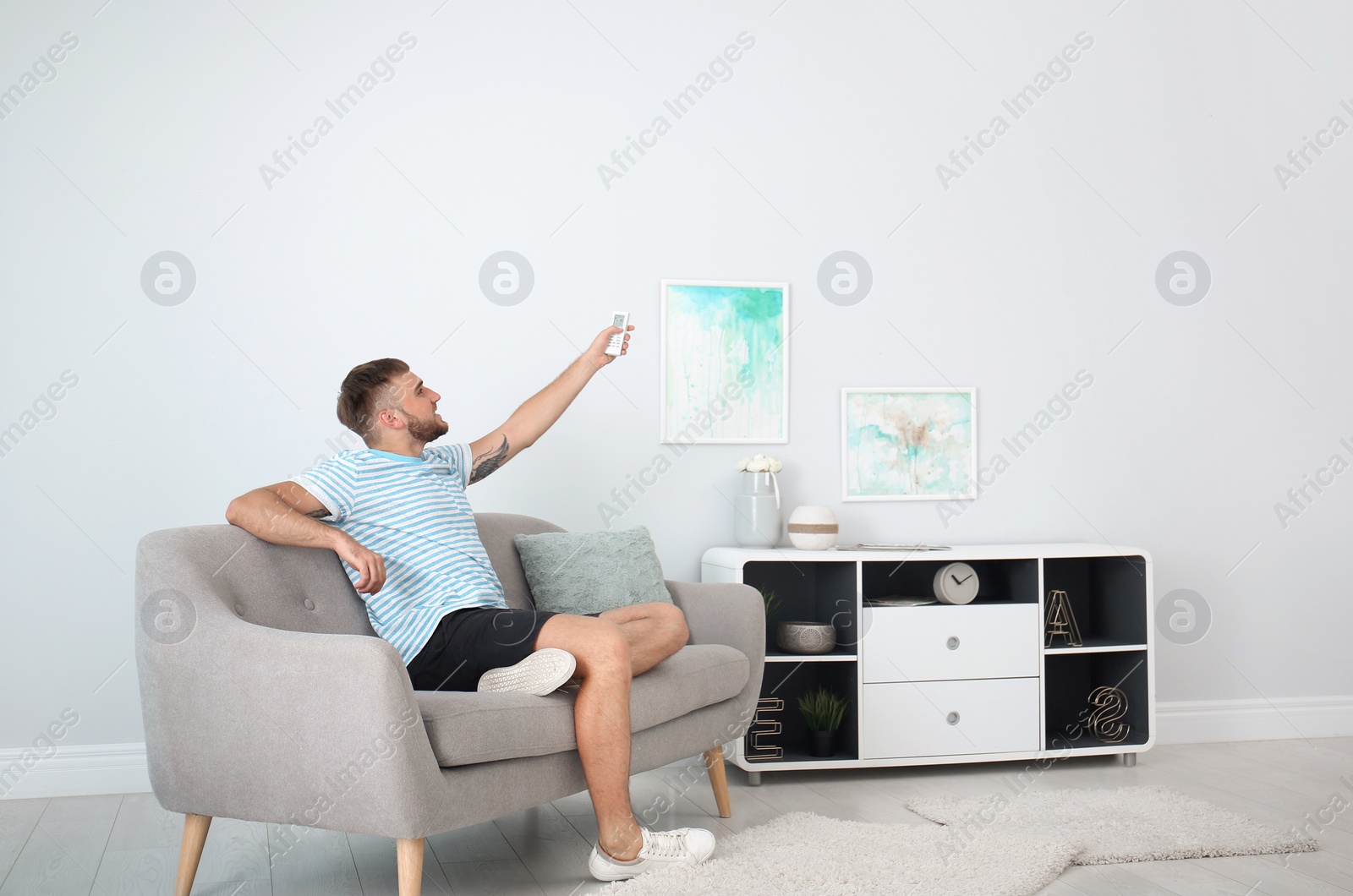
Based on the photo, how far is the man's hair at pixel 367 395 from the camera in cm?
254

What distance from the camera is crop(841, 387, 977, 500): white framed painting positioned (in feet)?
11.8

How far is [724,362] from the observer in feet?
11.4

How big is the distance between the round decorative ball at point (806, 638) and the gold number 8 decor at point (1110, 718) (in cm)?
95

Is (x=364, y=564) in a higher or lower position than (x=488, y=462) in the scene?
lower

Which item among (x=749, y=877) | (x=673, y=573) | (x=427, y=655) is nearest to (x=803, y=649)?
(x=673, y=573)

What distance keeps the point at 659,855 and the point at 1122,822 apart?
3.99 feet

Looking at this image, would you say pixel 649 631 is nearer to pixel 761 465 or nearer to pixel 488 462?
pixel 488 462

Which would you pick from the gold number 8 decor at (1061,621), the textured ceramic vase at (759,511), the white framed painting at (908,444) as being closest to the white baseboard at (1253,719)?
the gold number 8 decor at (1061,621)

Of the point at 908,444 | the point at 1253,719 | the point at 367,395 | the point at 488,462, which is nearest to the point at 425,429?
the point at 367,395

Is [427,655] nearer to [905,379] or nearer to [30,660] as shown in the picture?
[30,660]

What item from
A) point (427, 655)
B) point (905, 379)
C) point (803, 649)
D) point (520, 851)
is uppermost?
point (905, 379)

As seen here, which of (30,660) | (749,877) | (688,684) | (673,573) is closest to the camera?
(749,877)

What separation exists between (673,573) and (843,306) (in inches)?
42.2

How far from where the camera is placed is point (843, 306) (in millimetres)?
3592
